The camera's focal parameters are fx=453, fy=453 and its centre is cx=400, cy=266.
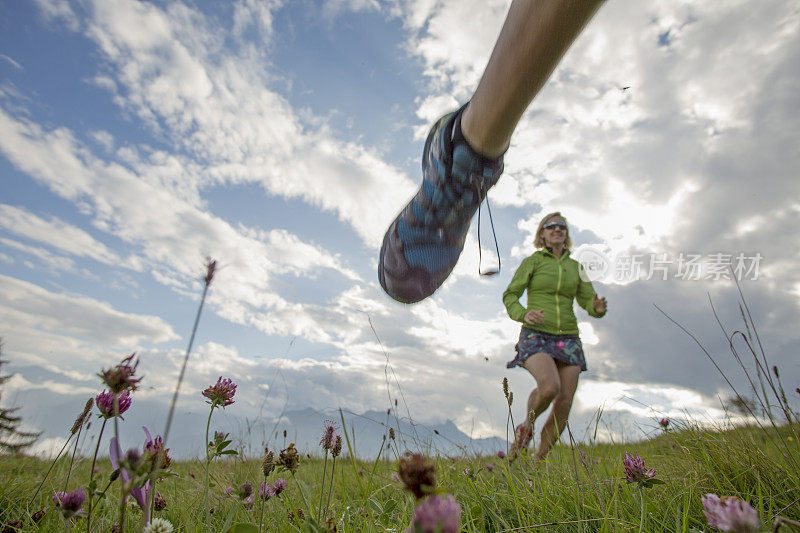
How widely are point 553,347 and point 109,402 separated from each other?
4.19 m

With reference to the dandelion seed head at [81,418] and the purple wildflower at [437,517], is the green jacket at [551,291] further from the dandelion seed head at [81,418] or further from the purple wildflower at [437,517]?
the purple wildflower at [437,517]

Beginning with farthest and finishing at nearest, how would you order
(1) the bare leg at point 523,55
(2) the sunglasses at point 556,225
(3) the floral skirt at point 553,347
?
(2) the sunglasses at point 556,225 → (3) the floral skirt at point 553,347 → (1) the bare leg at point 523,55

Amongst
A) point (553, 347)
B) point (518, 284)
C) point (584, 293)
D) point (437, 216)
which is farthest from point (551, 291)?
point (437, 216)

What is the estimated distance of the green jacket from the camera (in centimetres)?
479

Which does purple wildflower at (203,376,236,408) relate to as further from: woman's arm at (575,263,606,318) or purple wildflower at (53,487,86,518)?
woman's arm at (575,263,606,318)

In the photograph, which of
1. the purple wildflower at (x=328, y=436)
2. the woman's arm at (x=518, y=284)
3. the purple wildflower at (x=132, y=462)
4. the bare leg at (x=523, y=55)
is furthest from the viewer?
the woman's arm at (x=518, y=284)

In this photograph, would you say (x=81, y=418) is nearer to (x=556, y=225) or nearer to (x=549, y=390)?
(x=549, y=390)

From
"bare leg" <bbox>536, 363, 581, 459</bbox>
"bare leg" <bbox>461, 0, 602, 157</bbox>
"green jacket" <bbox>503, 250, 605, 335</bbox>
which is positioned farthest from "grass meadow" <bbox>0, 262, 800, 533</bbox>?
"green jacket" <bbox>503, 250, 605, 335</bbox>

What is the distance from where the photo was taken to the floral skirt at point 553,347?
4605 millimetres

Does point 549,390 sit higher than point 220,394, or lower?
higher

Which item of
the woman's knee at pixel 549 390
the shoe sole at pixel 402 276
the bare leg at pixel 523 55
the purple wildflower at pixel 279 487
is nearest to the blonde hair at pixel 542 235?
the woman's knee at pixel 549 390

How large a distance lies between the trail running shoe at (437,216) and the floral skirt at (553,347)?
210cm

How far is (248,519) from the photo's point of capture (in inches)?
63.3

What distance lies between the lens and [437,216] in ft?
8.15
